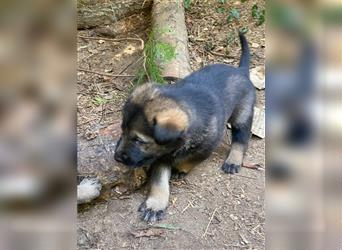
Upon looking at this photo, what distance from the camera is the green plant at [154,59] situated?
470 centimetres

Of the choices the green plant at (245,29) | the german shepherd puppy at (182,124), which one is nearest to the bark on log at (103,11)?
the green plant at (245,29)

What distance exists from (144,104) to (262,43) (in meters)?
2.77

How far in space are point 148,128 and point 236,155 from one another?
1.06 m

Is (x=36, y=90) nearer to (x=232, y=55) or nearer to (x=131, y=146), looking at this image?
(x=131, y=146)

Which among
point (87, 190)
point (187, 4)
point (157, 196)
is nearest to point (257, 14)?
point (187, 4)

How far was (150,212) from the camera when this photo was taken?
365cm

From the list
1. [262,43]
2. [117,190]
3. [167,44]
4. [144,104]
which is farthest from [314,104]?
[262,43]

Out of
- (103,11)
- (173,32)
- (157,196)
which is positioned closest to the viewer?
(157,196)

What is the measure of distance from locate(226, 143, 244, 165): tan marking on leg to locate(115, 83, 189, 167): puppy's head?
27.7 inches

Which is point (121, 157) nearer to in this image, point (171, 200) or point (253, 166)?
point (171, 200)

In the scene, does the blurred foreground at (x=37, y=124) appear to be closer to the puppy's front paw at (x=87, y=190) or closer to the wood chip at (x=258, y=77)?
the puppy's front paw at (x=87, y=190)

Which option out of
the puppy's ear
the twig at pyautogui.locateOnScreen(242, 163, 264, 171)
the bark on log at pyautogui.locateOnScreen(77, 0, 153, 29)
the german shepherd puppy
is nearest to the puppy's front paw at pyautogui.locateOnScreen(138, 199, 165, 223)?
the german shepherd puppy

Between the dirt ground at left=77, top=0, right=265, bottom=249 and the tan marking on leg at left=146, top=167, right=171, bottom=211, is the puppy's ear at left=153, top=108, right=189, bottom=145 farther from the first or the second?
the dirt ground at left=77, top=0, right=265, bottom=249

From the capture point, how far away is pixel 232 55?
582 cm
